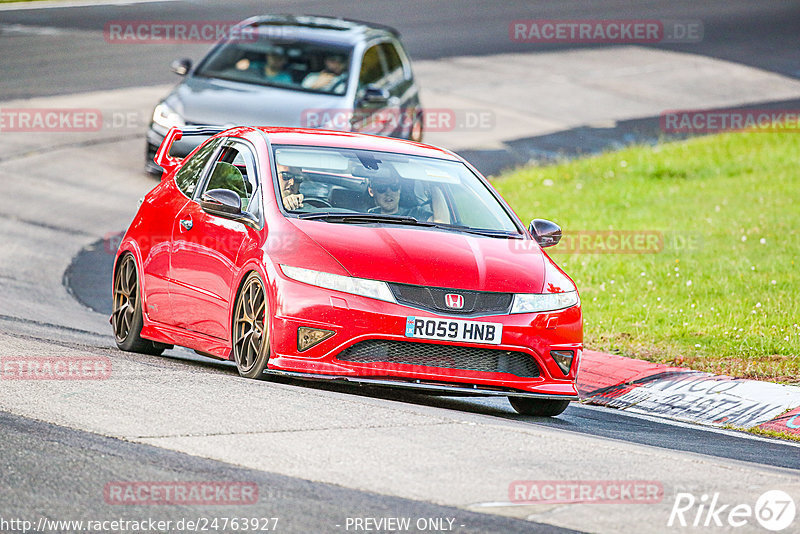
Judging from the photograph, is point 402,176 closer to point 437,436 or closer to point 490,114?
point 437,436

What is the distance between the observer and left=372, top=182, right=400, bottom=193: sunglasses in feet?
29.6

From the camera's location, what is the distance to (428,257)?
820 centimetres

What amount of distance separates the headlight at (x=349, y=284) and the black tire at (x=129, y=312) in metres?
2.29

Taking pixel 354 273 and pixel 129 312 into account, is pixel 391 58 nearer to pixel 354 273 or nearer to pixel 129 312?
pixel 129 312

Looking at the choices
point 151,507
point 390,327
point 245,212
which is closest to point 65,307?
point 245,212

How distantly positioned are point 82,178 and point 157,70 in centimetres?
808

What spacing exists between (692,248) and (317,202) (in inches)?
297

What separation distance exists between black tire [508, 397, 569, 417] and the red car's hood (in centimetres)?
83

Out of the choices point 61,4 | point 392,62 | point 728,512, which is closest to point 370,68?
point 392,62

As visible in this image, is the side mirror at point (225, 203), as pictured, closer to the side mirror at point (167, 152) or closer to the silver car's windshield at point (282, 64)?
the side mirror at point (167, 152)

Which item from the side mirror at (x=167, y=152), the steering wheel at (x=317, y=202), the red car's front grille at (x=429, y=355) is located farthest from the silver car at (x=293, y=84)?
the red car's front grille at (x=429, y=355)

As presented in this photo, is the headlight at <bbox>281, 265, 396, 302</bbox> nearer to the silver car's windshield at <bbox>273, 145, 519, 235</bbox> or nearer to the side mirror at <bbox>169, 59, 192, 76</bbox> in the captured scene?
the silver car's windshield at <bbox>273, 145, 519, 235</bbox>

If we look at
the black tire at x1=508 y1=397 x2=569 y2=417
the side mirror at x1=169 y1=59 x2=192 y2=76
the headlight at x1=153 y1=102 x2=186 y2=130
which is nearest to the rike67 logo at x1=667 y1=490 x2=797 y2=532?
the black tire at x1=508 y1=397 x2=569 y2=417

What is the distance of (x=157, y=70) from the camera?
25422 millimetres
